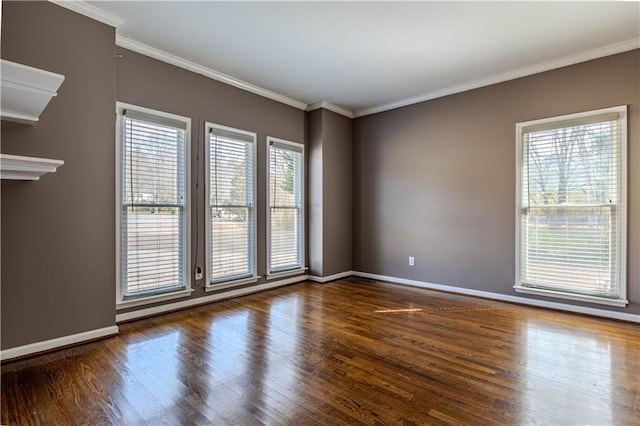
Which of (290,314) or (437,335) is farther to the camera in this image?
(290,314)

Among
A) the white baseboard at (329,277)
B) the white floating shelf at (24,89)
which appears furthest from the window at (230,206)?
the white floating shelf at (24,89)

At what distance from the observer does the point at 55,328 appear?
249 centimetres

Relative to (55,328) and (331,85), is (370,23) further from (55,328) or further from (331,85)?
(55,328)

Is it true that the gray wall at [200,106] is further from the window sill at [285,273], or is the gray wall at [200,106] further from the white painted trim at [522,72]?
the white painted trim at [522,72]

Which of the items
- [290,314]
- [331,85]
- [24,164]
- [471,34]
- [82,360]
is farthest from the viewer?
[331,85]

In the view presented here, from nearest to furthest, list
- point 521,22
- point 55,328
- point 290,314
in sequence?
point 55,328 < point 521,22 < point 290,314

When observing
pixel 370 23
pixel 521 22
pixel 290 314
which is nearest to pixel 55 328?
pixel 290 314

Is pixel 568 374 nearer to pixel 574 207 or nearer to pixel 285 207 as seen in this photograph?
pixel 574 207

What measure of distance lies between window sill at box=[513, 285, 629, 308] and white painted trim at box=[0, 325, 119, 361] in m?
4.21

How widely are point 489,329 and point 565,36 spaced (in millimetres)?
2811

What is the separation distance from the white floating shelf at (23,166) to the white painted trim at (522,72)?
419 cm

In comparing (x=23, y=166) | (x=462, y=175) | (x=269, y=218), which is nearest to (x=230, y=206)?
(x=269, y=218)

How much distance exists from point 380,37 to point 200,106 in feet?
6.86

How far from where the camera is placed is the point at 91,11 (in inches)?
103
